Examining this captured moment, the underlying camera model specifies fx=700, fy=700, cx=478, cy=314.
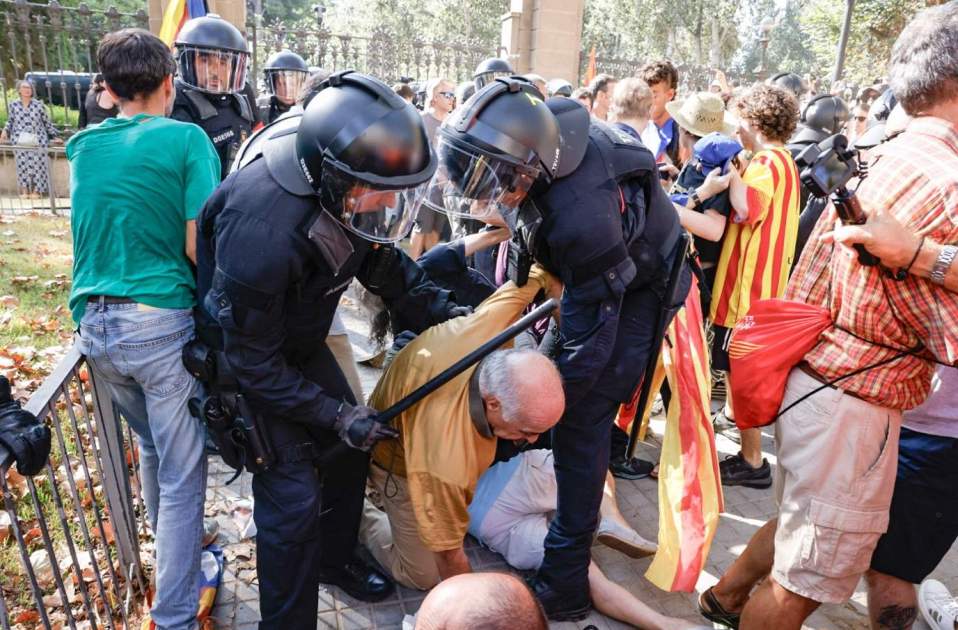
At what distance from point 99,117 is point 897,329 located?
6252 millimetres

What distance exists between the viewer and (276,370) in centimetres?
222

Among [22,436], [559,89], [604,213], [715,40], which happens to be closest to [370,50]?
[559,89]

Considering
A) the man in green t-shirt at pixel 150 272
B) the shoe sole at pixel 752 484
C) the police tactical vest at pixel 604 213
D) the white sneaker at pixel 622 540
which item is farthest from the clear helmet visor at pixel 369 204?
the shoe sole at pixel 752 484

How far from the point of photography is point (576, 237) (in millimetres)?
2217

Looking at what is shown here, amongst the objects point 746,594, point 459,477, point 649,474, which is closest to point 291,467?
point 459,477

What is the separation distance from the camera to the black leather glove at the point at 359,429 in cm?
235

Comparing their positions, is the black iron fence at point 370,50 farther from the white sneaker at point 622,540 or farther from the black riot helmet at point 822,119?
the white sneaker at point 622,540

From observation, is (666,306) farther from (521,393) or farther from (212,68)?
(212,68)

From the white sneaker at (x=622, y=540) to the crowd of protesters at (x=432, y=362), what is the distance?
0.05ft

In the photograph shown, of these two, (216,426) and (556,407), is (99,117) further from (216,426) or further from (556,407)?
(556,407)

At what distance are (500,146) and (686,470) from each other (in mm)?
1660

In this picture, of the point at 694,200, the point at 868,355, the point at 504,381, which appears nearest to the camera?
the point at 868,355

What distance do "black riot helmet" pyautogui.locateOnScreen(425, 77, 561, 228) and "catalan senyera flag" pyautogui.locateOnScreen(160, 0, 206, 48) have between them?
15.0 ft

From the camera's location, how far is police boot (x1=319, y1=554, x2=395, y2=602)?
2.96 meters
